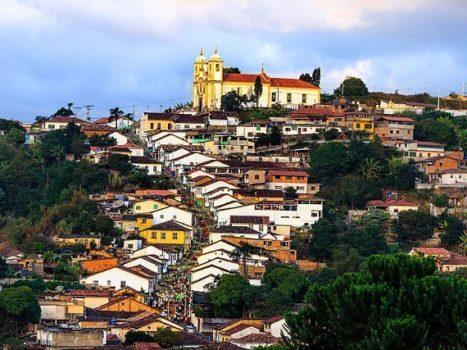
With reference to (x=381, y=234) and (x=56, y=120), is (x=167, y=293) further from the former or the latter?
(x=56, y=120)

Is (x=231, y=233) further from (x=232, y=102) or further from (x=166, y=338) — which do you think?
(x=232, y=102)

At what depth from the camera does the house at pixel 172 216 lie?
4712 centimetres

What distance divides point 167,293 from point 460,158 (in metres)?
17.6

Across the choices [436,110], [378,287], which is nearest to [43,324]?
[378,287]

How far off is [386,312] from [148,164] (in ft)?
107

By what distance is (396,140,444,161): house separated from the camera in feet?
182

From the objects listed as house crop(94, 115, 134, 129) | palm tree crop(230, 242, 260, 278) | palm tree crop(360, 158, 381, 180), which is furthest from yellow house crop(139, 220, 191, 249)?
house crop(94, 115, 134, 129)

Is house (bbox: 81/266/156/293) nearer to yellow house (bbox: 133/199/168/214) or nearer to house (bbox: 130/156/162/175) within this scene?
yellow house (bbox: 133/199/168/214)

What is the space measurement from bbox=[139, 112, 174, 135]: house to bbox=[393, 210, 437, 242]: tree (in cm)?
1476

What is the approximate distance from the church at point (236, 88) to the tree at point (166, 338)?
29815 mm

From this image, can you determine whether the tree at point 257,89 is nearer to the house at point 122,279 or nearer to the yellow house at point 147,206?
the yellow house at point 147,206

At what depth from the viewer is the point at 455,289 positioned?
21.5 meters

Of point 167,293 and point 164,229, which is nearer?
point 167,293

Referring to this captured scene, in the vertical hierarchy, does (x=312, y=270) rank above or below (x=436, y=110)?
below
